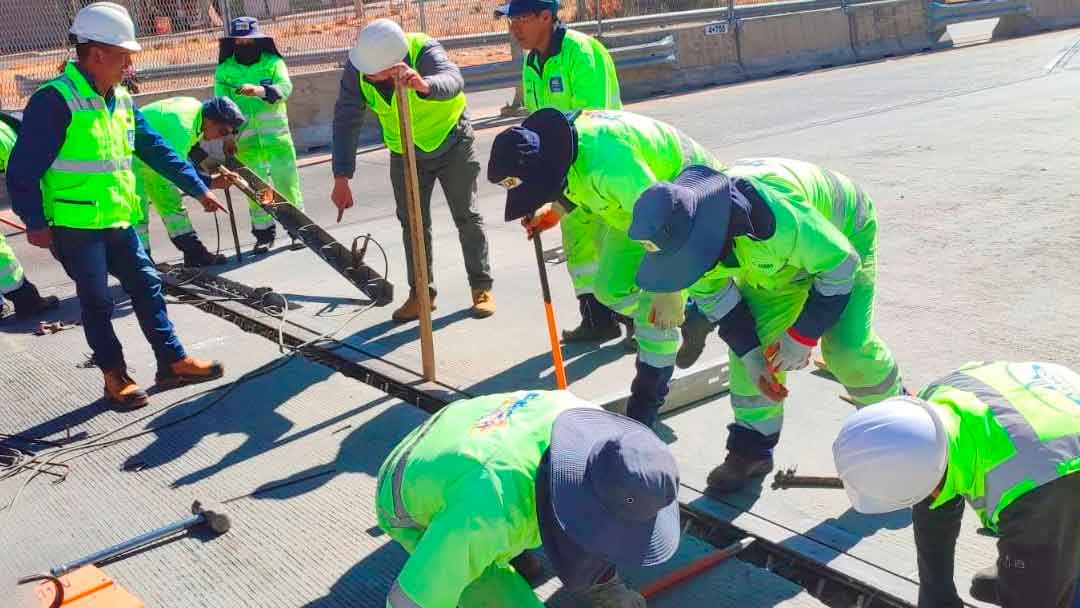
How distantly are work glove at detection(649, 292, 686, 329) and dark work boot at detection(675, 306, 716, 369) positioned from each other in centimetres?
43

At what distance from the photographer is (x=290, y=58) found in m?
14.5

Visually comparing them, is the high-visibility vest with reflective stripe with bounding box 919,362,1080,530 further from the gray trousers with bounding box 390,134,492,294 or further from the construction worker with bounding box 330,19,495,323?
the gray trousers with bounding box 390,134,492,294

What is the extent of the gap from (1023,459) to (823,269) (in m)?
1.03

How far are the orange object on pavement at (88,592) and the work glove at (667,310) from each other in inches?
85.0

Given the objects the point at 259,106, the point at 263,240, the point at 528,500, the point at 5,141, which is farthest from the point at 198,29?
the point at 528,500

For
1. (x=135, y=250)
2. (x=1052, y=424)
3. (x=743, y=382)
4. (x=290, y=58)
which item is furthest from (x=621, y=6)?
(x=1052, y=424)

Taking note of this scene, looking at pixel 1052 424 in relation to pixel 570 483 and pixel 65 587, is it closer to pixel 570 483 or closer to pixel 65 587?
pixel 570 483

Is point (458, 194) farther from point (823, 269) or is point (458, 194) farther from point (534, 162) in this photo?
point (823, 269)

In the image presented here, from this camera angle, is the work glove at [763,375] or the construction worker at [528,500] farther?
the work glove at [763,375]

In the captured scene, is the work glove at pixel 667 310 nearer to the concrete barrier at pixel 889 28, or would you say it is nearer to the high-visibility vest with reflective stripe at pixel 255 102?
the high-visibility vest with reflective stripe at pixel 255 102

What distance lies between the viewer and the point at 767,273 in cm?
368

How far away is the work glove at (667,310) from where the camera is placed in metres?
4.21

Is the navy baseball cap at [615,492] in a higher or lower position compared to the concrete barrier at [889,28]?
lower

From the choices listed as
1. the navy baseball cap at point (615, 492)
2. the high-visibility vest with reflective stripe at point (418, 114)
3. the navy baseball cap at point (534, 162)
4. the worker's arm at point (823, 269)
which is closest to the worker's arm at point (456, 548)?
the navy baseball cap at point (615, 492)
